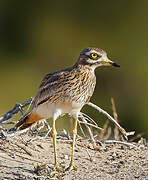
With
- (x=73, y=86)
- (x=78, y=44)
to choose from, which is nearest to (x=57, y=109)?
(x=73, y=86)

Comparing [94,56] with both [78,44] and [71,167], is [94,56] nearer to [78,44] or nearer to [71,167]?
[71,167]

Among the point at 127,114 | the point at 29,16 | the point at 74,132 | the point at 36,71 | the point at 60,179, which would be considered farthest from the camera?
the point at 29,16

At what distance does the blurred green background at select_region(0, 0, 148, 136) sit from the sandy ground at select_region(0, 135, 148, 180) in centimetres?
809

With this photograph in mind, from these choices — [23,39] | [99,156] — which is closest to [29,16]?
[23,39]

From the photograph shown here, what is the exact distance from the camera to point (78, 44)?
57.1 ft

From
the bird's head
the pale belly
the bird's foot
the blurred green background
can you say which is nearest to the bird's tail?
the pale belly

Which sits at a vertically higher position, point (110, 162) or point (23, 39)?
point (23, 39)

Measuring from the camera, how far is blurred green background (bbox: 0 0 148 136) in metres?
15.0

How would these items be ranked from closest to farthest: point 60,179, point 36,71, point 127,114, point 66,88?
point 60,179 → point 66,88 → point 127,114 → point 36,71

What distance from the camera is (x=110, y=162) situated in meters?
5.29

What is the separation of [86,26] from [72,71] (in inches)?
514

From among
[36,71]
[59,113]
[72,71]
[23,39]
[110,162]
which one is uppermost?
[23,39]

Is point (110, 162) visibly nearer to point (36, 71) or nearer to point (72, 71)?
point (72, 71)

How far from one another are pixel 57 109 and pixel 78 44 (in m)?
12.5
